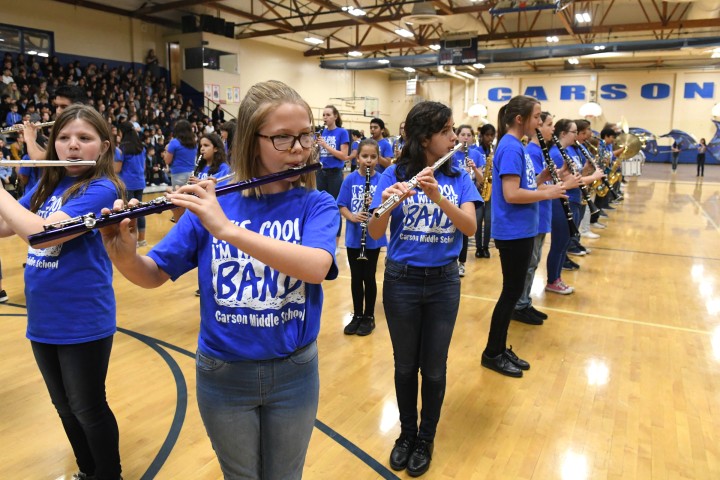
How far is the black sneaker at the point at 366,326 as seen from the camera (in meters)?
4.61

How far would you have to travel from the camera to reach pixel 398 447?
2805mm

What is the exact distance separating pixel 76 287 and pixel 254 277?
1.09 meters

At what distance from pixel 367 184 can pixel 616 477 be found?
2.82m

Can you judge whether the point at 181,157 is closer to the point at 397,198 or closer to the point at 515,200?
the point at 515,200

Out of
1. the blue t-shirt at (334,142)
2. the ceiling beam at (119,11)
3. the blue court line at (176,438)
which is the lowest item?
the blue court line at (176,438)

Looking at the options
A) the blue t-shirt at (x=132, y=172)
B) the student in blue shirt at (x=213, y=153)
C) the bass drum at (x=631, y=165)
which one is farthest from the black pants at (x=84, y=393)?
the bass drum at (x=631, y=165)

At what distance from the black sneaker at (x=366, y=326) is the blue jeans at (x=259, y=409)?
2964 millimetres

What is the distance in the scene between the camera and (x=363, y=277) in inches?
183

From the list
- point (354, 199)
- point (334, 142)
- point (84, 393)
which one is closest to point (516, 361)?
point (354, 199)

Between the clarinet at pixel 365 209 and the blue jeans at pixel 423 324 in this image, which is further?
the clarinet at pixel 365 209

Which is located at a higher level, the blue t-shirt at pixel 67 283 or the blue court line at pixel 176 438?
the blue t-shirt at pixel 67 283

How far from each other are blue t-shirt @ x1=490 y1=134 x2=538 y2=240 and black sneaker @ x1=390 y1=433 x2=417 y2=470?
1585 mm

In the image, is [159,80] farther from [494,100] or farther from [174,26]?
[494,100]

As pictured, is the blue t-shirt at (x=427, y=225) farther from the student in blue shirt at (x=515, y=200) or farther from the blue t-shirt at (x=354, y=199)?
the blue t-shirt at (x=354, y=199)
